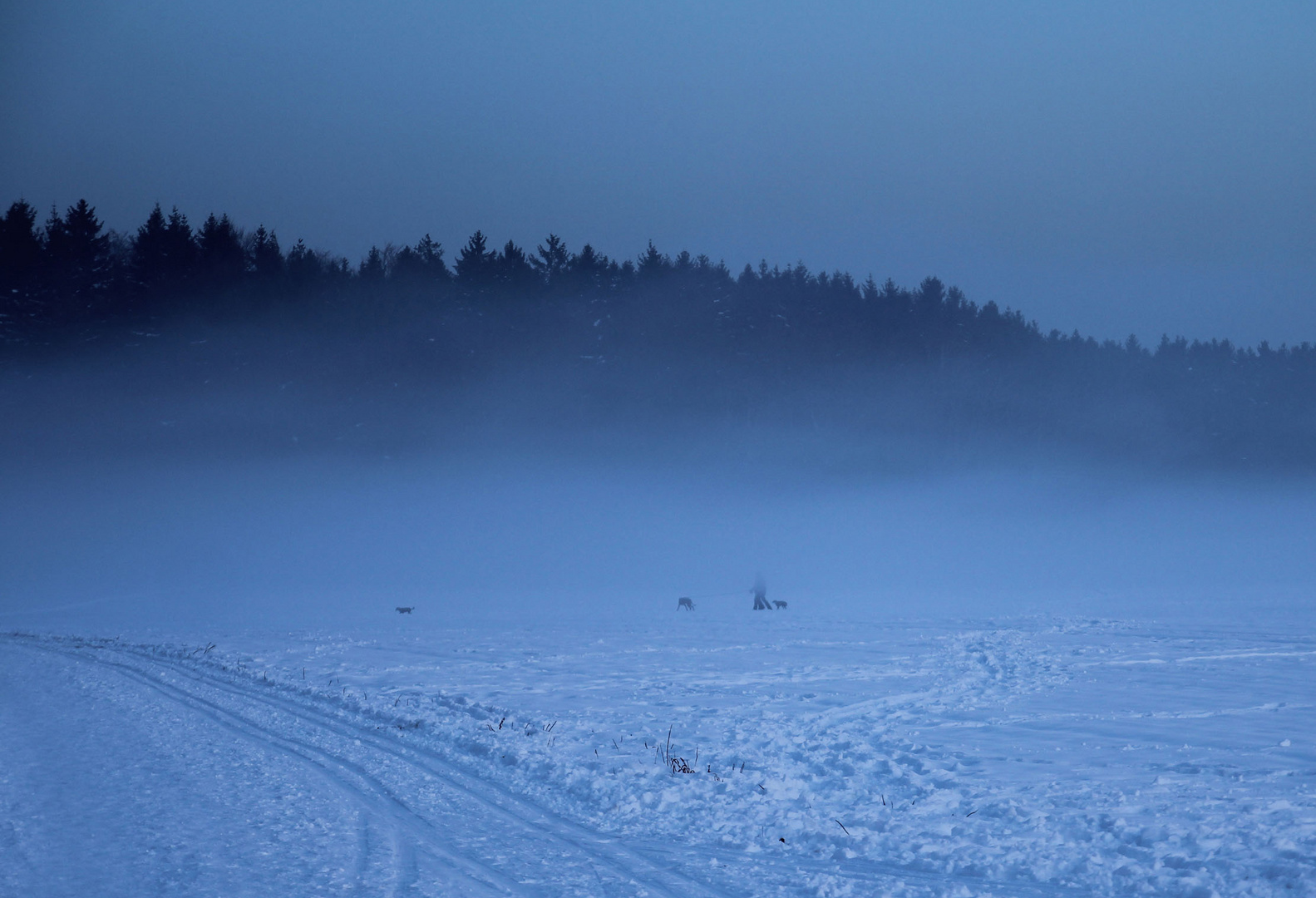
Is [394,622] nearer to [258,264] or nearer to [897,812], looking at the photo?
[897,812]

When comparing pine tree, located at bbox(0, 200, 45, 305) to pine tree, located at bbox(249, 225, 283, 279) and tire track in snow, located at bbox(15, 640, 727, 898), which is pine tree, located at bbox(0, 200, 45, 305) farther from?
tire track in snow, located at bbox(15, 640, 727, 898)

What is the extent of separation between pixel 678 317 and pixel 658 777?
2215 inches

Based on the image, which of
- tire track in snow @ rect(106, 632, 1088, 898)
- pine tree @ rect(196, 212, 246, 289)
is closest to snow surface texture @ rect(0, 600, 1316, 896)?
tire track in snow @ rect(106, 632, 1088, 898)

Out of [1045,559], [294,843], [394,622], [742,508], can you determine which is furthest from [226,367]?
[294,843]

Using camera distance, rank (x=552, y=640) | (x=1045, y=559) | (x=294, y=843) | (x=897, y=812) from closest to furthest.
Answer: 1. (x=294, y=843)
2. (x=897, y=812)
3. (x=552, y=640)
4. (x=1045, y=559)

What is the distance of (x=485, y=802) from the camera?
6.38 metres

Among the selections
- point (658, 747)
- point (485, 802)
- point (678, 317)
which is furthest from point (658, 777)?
point (678, 317)

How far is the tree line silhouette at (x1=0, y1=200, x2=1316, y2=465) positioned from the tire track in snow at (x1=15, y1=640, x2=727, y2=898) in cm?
4809

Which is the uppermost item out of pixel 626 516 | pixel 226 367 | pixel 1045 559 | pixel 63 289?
pixel 63 289

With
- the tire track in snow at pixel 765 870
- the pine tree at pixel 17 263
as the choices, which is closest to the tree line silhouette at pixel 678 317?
the pine tree at pixel 17 263

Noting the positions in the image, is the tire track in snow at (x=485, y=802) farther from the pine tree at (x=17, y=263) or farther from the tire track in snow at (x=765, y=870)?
the pine tree at (x=17, y=263)

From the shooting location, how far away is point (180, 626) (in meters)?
21.6

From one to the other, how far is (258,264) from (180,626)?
40.9 m

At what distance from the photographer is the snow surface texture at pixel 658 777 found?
16.3ft
